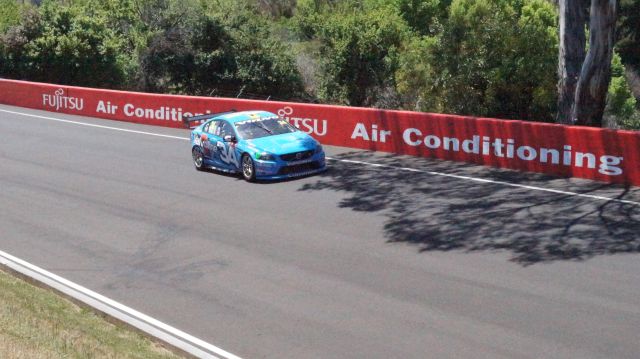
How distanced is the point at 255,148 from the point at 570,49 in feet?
30.0

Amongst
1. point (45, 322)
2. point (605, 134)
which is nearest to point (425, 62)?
point (605, 134)

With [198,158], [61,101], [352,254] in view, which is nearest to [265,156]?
[198,158]

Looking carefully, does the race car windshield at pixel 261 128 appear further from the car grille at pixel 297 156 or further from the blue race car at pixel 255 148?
the car grille at pixel 297 156

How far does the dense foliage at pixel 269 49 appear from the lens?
29188 millimetres

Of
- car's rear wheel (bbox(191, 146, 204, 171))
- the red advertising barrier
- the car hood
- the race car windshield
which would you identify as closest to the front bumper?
the car hood

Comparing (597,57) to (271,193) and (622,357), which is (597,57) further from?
(622,357)

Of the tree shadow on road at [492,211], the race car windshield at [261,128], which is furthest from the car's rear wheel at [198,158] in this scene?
the tree shadow on road at [492,211]

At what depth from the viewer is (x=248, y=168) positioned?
66.3 feet

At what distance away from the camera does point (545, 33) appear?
2770cm

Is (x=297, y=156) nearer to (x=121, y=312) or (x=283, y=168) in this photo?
(x=283, y=168)

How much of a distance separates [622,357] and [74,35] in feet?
129

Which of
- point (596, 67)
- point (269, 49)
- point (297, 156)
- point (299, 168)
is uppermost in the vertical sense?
point (269, 49)

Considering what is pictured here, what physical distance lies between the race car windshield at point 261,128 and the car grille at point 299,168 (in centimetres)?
119

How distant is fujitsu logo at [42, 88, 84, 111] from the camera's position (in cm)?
3431
